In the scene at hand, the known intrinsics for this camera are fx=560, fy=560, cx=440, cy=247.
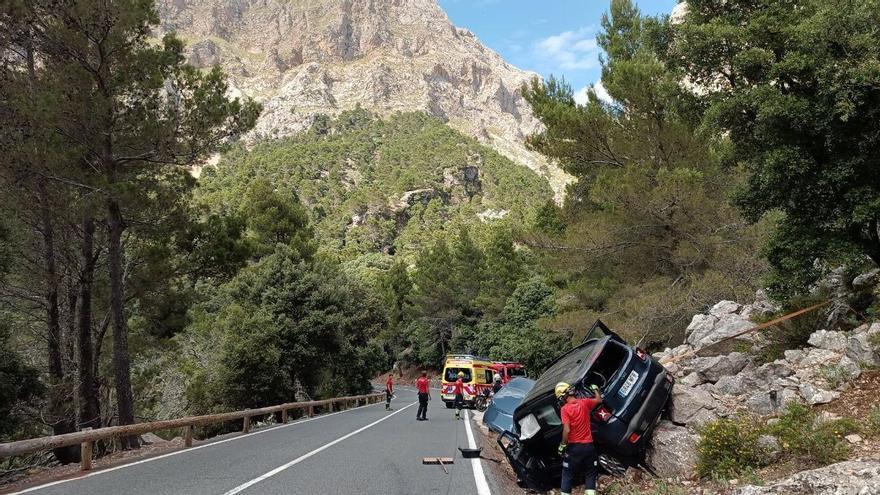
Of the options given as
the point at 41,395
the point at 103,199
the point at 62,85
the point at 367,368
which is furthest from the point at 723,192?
the point at 367,368

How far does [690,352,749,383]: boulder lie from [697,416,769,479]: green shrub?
146 inches

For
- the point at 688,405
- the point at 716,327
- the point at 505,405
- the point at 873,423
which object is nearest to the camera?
the point at 873,423

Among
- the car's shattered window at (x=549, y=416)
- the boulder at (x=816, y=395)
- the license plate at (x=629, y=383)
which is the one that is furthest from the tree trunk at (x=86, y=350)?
the boulder at (x=816, y=395)

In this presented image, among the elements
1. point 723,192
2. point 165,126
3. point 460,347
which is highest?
point 165,126

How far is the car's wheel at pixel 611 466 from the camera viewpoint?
733 cm

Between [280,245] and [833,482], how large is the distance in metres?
26.9

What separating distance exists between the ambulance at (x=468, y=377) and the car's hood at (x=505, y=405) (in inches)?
686

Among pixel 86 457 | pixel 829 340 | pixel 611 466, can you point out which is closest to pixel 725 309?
pixel 829 340

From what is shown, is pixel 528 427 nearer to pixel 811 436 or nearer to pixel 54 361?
pixel 811 436

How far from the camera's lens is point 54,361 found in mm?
16859

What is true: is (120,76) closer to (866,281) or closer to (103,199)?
(103,199)

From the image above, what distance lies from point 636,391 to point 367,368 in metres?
39.3

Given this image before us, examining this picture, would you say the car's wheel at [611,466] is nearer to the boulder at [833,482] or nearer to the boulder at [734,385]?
the boulder at [833,482]

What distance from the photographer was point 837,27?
9.10 meters
